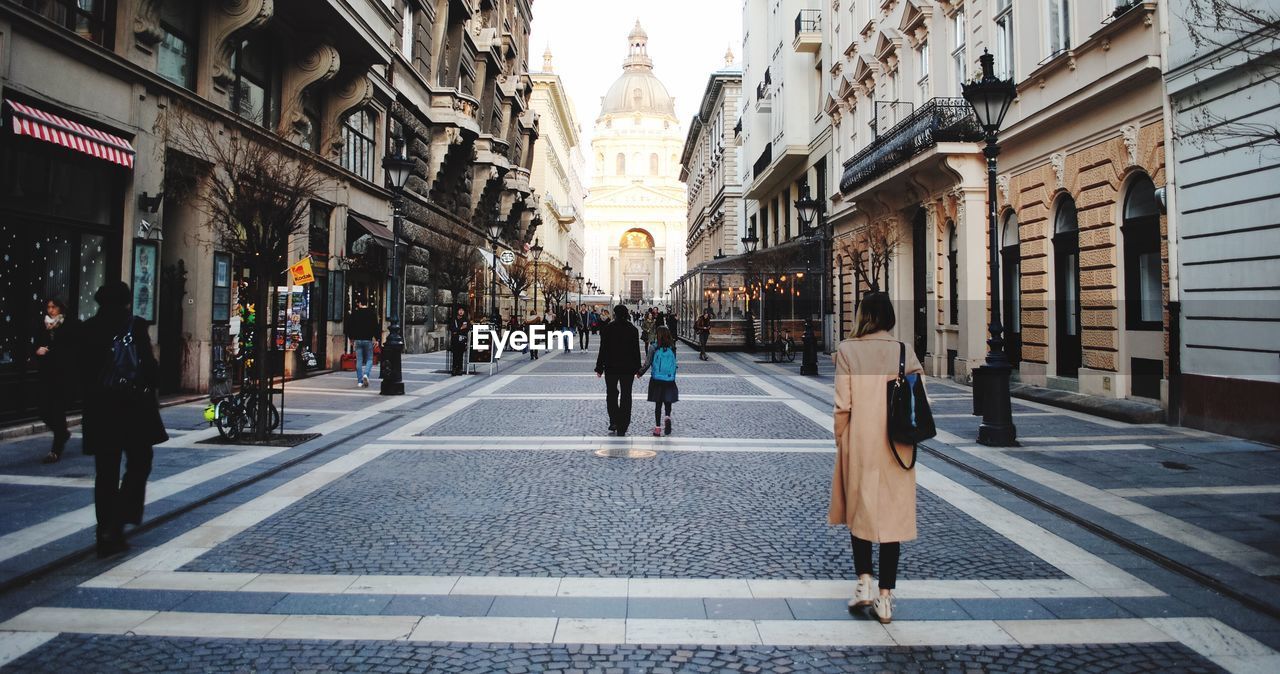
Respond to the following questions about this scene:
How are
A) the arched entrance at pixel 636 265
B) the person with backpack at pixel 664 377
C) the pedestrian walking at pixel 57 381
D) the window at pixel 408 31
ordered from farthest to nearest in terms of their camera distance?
the arched entrance at pixel 636 265 < the window at pixel 408 31 < the person with backpack at pixel 664 377 < the pedestrian walking at pixel 57 381

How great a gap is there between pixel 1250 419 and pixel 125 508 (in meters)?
12.1

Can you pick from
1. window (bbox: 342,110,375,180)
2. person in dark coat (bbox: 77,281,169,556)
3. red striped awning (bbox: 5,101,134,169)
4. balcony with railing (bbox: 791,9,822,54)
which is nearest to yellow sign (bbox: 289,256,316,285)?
red striped awning (bbox: 5,101,134,169)

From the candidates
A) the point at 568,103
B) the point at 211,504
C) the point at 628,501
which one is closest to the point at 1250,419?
the point at 628,501

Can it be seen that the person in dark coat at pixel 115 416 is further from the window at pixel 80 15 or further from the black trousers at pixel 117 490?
the window at pixel 80 15

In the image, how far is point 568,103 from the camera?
86125 millimetres

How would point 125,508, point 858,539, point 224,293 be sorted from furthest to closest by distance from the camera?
point 224,293
point 125,508
point 858,539

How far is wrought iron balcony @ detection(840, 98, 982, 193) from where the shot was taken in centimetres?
1830

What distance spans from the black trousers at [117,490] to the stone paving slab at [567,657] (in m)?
1.61

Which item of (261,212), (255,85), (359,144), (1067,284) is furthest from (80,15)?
(1067,284)

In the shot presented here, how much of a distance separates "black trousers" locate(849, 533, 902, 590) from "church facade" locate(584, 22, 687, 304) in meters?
131

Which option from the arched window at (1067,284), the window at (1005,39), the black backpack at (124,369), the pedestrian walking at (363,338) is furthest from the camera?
the pedestrian walking at (363,338)

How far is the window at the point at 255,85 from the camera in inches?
656

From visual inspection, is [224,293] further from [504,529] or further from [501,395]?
[504,529]

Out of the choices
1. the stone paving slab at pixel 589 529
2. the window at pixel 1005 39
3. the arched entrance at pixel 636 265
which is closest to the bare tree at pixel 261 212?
the stone paving slab at pixel 589 529
